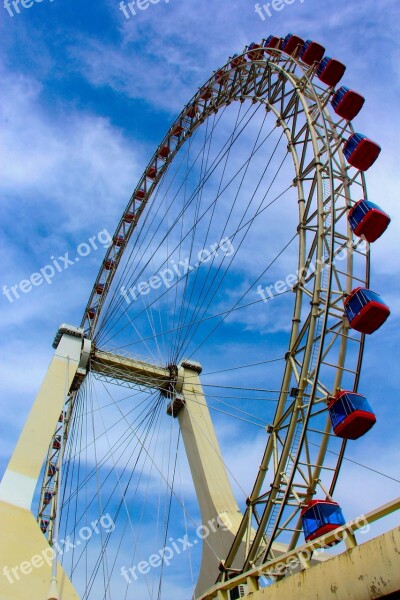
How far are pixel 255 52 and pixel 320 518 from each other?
18.7m

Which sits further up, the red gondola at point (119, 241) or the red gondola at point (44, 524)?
the red gondola at point (119, 241)

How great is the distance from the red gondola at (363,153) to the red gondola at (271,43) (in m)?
7.25

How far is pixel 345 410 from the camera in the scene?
40.2 feet

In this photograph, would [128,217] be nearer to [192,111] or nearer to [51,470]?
[192,111]

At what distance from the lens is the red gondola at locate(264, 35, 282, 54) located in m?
21.0

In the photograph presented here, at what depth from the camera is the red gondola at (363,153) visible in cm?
1595

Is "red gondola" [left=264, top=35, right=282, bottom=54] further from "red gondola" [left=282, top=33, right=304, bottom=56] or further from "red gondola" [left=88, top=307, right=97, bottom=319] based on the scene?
"red gondola" [left=88, top=307, right=97, bottom=319]

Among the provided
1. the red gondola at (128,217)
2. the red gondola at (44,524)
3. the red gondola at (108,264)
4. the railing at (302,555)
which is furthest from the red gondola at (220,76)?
the red gondola at (44,524)

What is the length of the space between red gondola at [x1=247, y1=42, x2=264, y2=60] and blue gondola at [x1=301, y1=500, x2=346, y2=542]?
17701 mm

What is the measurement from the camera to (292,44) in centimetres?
2027

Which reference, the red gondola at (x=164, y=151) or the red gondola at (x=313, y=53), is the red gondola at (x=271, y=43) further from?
the red gondola at (x=164, y=151)

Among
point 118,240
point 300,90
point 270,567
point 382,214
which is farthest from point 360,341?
point 118,240

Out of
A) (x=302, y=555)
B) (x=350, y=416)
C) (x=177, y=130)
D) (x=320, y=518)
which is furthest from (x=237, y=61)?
(x=302, y=555)

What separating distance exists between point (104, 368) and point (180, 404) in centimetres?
359
